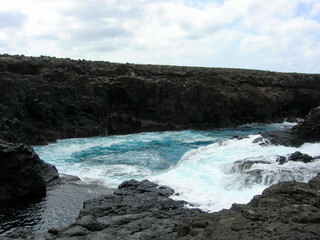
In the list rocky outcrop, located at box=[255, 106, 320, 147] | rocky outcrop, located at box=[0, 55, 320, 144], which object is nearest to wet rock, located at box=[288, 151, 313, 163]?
rocky outcrop, located at box=[255, 106, 320, 147]

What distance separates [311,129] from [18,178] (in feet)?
53.6

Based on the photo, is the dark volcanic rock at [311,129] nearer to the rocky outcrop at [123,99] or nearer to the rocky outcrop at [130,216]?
the rocky outcrop at [130,216]

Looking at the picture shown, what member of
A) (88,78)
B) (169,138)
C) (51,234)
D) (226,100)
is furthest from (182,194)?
(226,100)

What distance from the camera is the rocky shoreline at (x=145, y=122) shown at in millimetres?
6465

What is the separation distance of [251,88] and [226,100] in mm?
5390

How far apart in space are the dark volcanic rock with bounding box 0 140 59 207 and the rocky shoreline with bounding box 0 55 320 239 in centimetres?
4

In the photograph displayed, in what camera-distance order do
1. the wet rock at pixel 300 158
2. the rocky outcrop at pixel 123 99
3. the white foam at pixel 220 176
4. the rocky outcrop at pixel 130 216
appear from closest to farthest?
the rocky outcrop at pixel 130 216
the white foam at pixel 220 176
the wet rock at pixel 300 158
the rocky outcrop at pixel 123 99

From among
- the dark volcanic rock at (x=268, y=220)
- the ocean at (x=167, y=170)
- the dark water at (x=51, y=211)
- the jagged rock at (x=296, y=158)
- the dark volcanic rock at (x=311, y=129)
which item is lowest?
the dark water at (x=51, y=211)

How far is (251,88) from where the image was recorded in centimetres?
3872

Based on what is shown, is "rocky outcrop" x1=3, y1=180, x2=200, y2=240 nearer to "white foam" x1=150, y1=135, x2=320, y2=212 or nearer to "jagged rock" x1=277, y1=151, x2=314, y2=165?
"white foam" x1=150, y1=135, x2=320, y2=212

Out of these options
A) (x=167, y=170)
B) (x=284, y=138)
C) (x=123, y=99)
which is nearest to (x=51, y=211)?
(x=167, y=170)

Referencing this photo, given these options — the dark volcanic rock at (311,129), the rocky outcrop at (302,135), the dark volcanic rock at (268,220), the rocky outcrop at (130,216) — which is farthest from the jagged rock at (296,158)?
the dark volcanic rock at (268,220)

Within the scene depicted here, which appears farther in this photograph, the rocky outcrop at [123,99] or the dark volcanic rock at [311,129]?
the rocky outcrop at [123,99]

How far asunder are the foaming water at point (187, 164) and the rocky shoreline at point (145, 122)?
1115mm
